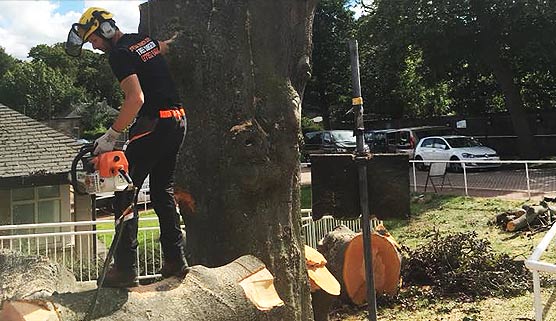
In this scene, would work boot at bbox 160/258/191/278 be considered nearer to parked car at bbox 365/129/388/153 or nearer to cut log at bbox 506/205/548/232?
cut log at bbox 506/205/548/232

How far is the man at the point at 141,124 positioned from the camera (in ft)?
9.89

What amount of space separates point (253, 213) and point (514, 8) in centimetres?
1929

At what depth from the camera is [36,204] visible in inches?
420

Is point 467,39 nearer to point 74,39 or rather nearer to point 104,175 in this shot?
point 74,39

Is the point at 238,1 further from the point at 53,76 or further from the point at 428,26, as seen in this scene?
the point at 53,76

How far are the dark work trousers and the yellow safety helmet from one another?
1.76ft

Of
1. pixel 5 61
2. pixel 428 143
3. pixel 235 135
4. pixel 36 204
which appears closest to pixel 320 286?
pixel 235 135

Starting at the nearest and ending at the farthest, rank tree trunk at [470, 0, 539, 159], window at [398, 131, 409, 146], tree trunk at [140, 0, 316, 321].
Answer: tree trunk at [140, 0, 316, 321], tree trunk at [470, 0, 539, 159], window at [398, 131, 409, 146]

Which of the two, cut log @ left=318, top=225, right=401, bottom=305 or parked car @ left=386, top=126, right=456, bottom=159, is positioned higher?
parked car @ left=386, top=126, right=456, bottom=159

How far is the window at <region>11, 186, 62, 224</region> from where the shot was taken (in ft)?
34.4

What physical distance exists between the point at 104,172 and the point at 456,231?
8601 mm

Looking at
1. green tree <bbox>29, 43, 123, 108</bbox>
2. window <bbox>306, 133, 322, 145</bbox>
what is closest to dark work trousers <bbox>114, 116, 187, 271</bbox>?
window <bbox>306, 133, 322, 145</bbox>

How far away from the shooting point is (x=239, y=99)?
12.0 ft

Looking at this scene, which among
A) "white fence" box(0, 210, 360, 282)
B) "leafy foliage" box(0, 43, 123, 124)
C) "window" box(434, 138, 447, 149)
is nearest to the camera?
"white fence" box(0, 210, 360, 282)
